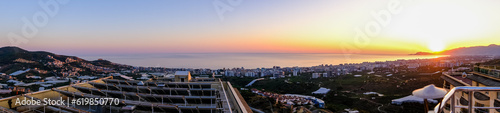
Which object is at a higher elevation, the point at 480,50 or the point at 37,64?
the point at 480,50

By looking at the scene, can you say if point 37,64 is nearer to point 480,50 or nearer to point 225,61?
point 225,61

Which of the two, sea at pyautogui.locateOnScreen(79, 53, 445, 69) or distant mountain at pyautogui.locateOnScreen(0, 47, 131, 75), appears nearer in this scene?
distant mountain at pyautogui.locateOnScreen(0, 47, 131, 75)

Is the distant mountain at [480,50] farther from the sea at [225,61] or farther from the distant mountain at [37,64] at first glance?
the distant mountain at [37,64]

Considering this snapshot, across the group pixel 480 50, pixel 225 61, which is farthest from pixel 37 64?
pixel 480 50

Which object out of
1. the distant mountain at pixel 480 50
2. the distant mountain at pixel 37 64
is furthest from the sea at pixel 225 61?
the distant mountain at pixel 37 64

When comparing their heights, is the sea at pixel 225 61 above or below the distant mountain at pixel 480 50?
below

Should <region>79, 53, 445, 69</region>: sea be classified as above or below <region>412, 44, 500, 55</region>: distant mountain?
below

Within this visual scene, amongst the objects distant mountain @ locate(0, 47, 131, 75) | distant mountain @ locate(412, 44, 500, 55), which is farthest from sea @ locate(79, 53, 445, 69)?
distant mountain @ locate(0, 47, 131, 75)

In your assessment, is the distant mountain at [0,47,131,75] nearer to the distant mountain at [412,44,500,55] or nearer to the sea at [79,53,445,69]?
the sea at [79,53,445,69]

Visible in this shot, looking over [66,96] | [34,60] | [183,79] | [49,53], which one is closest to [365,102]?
[183,79]

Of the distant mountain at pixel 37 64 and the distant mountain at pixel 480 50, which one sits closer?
the distant mountain at pixel 37 64

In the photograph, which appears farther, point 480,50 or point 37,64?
point 480,50

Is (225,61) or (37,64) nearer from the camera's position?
(37,64)
